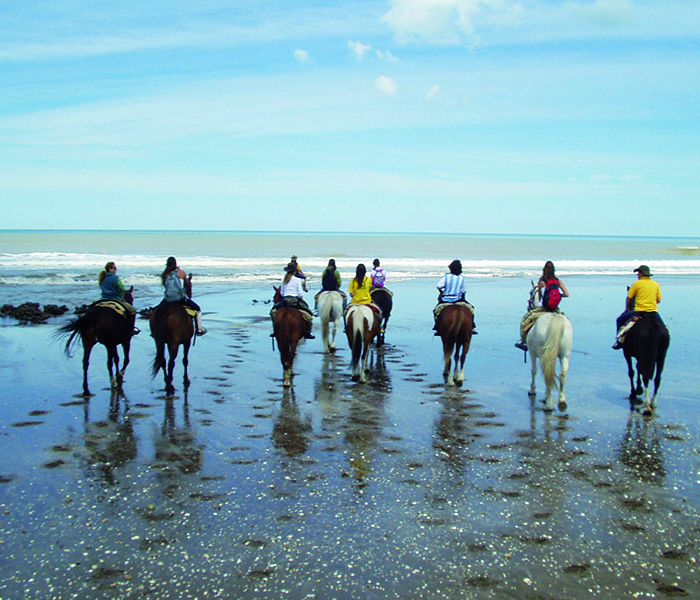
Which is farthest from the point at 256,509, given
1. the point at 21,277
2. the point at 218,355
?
the point at 21,277

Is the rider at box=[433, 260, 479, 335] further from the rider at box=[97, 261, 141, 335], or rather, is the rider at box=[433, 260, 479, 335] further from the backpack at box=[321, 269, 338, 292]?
the rider at box=[97, 261, 141, 335]

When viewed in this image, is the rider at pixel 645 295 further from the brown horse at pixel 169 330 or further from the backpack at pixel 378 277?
the brown horse at pixel 169 330

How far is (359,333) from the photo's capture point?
1048 centimetres

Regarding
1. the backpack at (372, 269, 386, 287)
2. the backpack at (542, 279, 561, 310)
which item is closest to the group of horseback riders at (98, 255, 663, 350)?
the backpack at (542, 279, 561, 310)

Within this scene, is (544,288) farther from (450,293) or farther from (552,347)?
(450,293)

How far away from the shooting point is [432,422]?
7.96 m

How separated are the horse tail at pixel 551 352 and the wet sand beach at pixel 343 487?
47 centimetres

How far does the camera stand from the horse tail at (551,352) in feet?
28.6

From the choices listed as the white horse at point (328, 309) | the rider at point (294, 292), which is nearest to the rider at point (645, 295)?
the rider at point (294, 292)

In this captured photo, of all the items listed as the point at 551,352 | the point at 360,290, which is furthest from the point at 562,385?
the point at 360,290

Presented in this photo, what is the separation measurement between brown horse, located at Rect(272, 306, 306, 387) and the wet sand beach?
1.13 ft

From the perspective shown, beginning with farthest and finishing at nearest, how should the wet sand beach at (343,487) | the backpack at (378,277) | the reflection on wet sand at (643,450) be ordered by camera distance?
the backpack at (378,277) < the reflection on wet sand at (643,450) < the wet sand beach at (343,487)

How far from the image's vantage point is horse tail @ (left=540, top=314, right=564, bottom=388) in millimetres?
8719

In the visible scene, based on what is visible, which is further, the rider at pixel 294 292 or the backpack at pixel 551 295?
the rider at pixel 294 292
